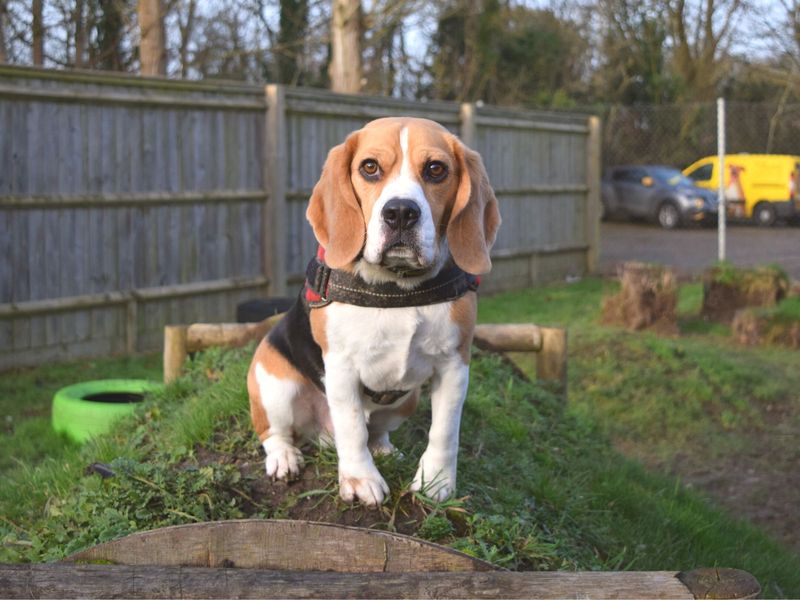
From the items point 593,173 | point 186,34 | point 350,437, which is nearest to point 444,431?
point 350,437

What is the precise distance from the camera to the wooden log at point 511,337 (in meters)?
6.45

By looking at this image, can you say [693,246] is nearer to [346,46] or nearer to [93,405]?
[346,46]

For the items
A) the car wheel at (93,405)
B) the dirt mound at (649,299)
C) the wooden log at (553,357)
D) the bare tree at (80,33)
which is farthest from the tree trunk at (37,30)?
the wooden log at (553,357)

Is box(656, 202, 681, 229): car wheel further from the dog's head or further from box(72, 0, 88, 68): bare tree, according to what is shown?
the dog's head

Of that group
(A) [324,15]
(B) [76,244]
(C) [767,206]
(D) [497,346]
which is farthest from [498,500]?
(C) [767,206]

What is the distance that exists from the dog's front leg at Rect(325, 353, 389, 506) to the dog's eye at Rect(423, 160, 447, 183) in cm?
66

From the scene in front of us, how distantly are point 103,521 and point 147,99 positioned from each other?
699 centimetres

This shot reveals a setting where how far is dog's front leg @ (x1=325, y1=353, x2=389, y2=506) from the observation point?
10.8 feet

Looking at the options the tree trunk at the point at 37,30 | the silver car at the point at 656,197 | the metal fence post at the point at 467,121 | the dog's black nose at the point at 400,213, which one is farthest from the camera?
the silver car at the point at 656,197

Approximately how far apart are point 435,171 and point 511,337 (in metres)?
3.47

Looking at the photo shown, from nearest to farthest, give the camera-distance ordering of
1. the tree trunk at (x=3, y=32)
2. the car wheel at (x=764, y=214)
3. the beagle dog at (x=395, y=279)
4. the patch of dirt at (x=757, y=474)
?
the beagle dog at (x=395, y=279), the patch of dirt at (x=757, y=474), the tree trunk at (x=3, y=32), the car wheel at (x=764, y=214)

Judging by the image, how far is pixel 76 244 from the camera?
923 centimetres

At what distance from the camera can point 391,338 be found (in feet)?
10.5

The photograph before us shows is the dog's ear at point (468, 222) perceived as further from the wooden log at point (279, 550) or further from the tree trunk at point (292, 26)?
the tree trunk at point (292, 26)
